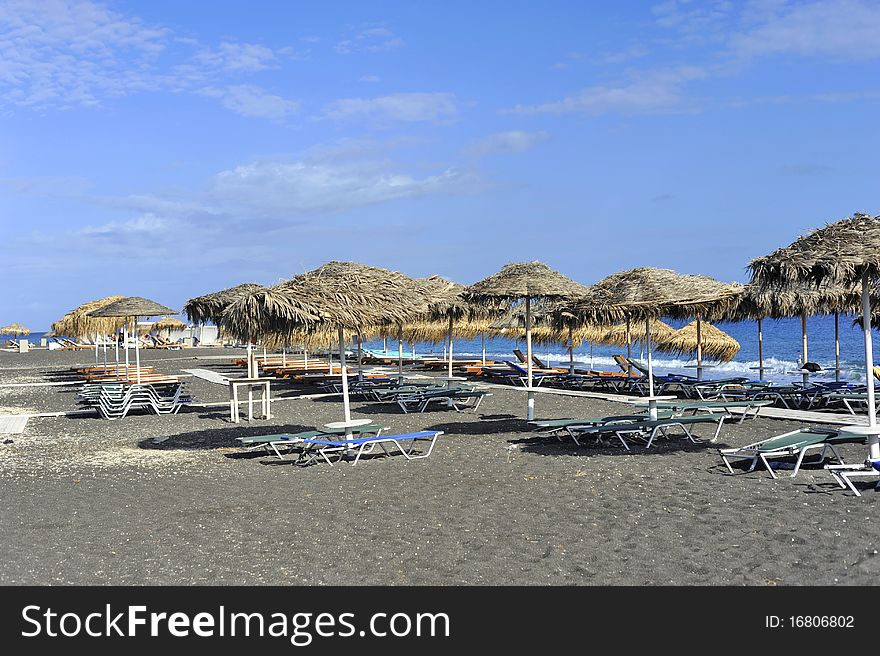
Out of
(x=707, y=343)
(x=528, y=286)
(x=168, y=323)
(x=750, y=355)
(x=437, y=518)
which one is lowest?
(x=750, y=355)

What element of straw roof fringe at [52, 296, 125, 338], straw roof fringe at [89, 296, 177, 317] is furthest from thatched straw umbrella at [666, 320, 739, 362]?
straw roof fringe at [52, 296, 125, 338]

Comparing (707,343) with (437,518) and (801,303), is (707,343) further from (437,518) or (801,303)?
(437,518)

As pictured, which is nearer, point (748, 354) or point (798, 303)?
point (798, 303)

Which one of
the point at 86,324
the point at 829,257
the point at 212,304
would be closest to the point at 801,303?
the point at 829,257

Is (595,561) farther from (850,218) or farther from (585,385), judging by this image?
(585,385)

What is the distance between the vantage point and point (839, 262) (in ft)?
24.8

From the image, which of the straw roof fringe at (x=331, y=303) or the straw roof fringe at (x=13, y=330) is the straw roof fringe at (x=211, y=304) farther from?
the straw roof fringe at (x=13, y=330)

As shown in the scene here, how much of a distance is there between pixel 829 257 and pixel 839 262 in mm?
113

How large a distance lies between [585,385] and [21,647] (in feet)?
57.2

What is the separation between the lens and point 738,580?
184 inches

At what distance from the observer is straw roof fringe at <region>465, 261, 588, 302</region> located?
12.0 meters

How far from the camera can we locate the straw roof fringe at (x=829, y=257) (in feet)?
24.8

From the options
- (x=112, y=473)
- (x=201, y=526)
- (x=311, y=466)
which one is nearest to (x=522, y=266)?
(x=311, y=466)

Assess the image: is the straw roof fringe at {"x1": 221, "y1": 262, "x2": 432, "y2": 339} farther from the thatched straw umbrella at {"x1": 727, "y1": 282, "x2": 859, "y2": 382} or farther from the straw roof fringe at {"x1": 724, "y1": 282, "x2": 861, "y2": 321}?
the thatched straw umbrella at {"x1": 727, "y1": 282, "x2": 859, "y2": 382}
